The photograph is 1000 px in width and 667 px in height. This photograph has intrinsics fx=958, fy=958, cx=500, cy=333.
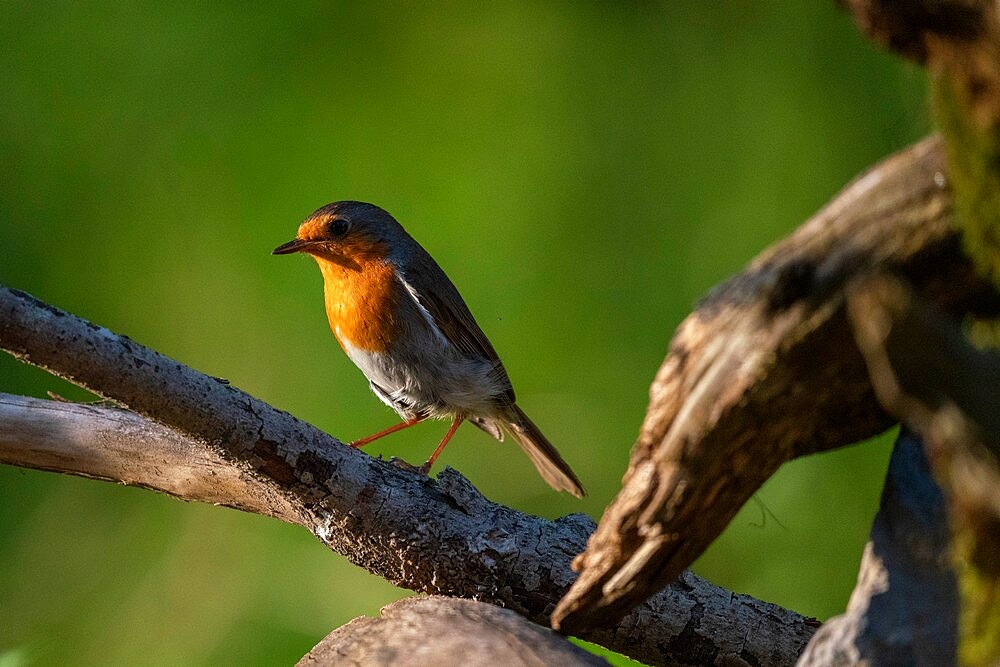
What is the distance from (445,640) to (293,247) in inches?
81.6

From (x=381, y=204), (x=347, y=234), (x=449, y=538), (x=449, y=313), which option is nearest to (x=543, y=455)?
(x=449, y=313)

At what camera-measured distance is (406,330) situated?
3.43 meters

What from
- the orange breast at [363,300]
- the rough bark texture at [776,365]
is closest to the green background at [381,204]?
the orange breast at [363,300]

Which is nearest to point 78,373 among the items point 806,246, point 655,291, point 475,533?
point 475,533

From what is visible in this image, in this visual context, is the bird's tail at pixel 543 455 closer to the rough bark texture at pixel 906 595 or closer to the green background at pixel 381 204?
the green background at pixel 381 204

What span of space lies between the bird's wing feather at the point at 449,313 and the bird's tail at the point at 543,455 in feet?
0.32

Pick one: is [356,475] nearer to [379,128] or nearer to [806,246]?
[806,246]

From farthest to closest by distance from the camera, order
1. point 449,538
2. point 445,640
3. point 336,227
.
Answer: point 336,227 → point 449,538 → point 445,640

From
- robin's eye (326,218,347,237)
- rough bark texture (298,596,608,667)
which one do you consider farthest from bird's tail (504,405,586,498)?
rough bark texture (298,596,608,667)

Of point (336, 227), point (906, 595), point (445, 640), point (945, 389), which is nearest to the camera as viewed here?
point (945, 389)

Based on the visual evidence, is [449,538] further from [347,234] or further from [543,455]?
[347,234]

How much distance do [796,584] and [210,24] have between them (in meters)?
3.53

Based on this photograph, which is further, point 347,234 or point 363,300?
point 347,234

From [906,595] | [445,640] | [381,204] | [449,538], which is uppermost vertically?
[381,204]
